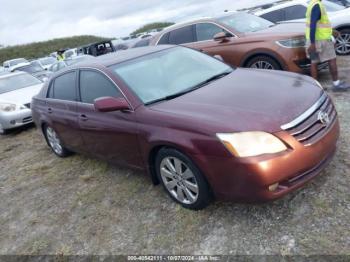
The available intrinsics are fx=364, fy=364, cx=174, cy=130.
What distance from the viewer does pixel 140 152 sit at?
3828 millimetres

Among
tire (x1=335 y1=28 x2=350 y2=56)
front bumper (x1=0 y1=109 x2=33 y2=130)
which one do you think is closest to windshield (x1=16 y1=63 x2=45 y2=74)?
front bumper (x1=0 y1=109 x2=33 y2=130)

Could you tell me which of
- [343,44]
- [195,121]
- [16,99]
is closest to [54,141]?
[195,121]

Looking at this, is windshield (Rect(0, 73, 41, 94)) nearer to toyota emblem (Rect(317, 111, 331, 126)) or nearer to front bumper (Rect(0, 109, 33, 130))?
front bumper (Rect(0, 109, 33, 130))

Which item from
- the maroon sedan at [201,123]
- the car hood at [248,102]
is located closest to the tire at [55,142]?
the maroon sedan at [201,123]

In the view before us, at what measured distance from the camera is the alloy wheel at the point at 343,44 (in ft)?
29.1

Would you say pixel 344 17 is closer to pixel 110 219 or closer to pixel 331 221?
pixel 331 221

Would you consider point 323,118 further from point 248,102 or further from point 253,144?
point 253,144

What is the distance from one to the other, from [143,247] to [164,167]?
31.2 inches

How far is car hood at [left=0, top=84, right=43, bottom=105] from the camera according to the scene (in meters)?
8.92

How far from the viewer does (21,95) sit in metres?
9.28

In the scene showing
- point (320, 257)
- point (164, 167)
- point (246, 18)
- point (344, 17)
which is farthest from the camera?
point (344, 17)

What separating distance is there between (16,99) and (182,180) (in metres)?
6.94

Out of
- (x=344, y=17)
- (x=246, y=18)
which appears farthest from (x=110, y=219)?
(x=344, y=17)

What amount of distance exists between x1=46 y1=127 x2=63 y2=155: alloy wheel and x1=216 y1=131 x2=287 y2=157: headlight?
361cm
